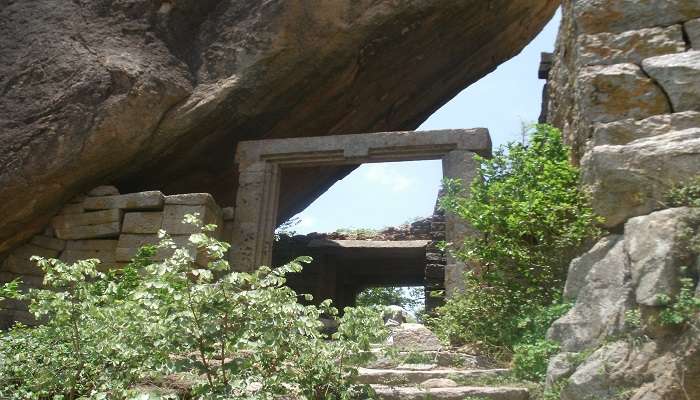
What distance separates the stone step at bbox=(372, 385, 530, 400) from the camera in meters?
3.70

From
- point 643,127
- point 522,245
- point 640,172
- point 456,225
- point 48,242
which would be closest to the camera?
point 640,172

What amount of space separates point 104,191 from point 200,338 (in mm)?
4841

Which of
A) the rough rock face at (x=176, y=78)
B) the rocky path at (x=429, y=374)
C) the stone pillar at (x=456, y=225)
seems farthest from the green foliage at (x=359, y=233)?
the rocky path at (x=429, y=374)

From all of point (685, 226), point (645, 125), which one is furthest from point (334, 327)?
point (685, 226)

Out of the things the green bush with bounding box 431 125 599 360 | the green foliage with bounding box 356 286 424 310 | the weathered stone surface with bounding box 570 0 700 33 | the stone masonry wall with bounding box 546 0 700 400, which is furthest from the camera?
the green foliage with bounding box 356 286 424 310

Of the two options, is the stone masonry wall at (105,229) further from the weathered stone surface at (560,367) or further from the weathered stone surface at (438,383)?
the weathered stone surface at (560,367)

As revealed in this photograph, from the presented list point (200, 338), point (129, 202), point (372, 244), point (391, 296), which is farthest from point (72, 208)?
point (391, 296)

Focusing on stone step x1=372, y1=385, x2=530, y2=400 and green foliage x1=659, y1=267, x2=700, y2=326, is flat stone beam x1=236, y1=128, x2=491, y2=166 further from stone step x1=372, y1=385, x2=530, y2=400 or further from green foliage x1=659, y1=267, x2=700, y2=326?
green foliage x1=659, y1=267, x2=700, y2=326

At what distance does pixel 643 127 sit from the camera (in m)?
4.31

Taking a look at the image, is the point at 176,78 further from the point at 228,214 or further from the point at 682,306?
the point at 682,306

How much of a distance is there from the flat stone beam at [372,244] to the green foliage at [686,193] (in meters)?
7.59

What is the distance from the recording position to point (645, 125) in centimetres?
432

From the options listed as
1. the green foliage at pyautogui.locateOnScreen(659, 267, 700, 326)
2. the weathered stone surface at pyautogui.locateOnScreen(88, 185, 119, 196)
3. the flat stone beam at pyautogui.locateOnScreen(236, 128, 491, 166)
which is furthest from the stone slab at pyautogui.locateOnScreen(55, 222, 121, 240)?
the green foliage at pyautogui.locateOnScreen(659, 267, 700, 326)

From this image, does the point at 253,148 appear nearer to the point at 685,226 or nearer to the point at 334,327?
the point at 334,327
